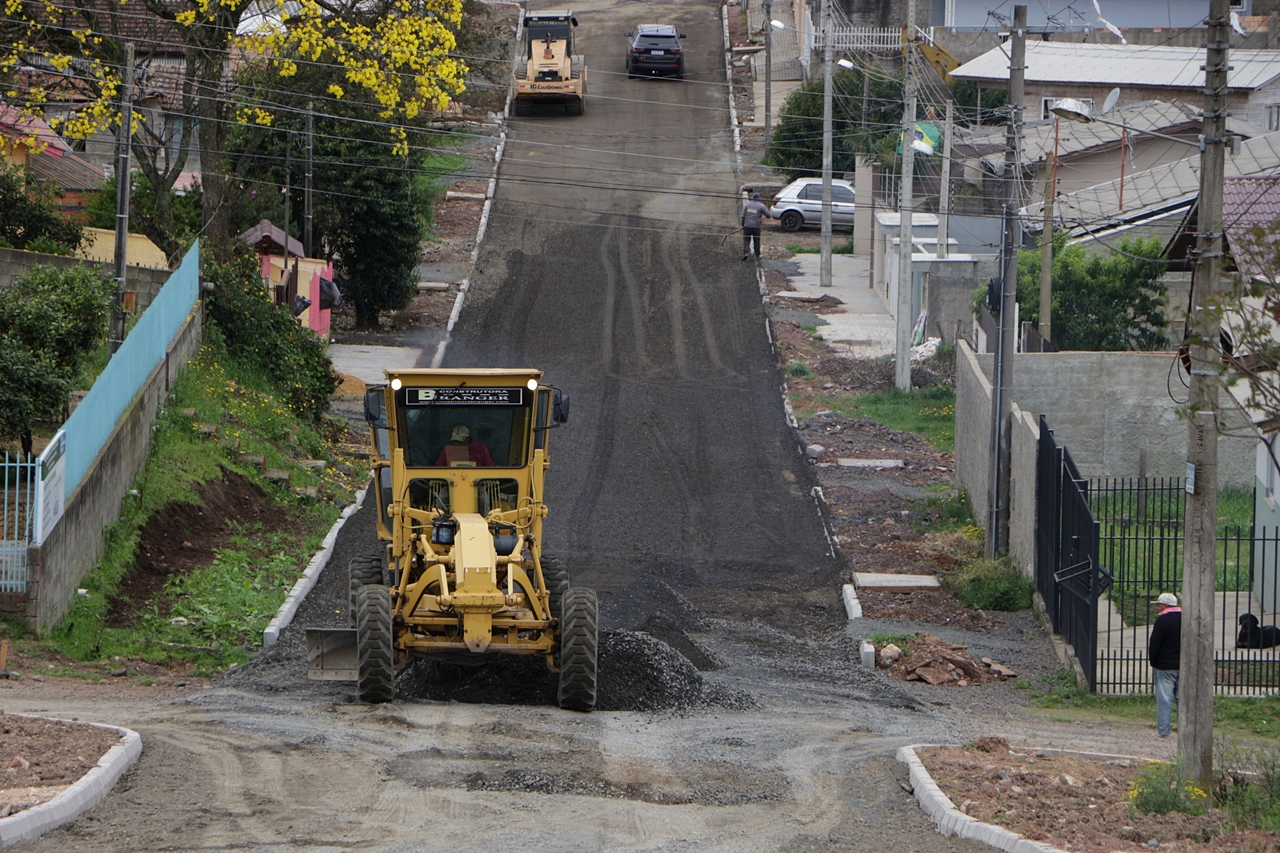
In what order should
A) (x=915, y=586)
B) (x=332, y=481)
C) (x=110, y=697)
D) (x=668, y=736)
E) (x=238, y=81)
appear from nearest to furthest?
1. (x=668, y=736)
2. (x=110, y=697)
3. (x=915, y=586)
4. (x=332, y=481)
5. (x=238, y=81)

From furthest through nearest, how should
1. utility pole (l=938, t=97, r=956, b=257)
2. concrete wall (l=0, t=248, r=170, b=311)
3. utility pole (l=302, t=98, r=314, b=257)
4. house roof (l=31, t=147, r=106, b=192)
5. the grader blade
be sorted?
1. house roof (l=31, t=147, r=106, b=192)
2. utility pole (l=302, t=98, r=314, b=257)
3. utility pole (l=938, t=97, r=956, b=257)
4. concrete wall (l=0, t=248, r=170, b=311)
5. the grader blade

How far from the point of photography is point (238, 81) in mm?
33281

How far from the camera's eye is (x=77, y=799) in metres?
9.74

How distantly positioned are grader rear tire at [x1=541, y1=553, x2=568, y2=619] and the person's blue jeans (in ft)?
19.0

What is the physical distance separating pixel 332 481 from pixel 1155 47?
128ft

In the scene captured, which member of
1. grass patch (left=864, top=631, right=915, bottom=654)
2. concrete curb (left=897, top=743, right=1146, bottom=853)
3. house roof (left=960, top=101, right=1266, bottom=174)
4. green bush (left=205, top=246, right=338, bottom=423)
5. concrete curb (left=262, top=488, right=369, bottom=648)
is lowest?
grass patch (left=864, top=631, right=915, bottom=654)

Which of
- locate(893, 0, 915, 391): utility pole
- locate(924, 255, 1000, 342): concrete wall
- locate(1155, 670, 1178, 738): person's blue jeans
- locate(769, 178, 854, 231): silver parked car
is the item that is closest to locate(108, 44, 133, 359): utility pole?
locate(1155, 670, 1178, 738): person's blue jeans

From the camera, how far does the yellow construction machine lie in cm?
5338

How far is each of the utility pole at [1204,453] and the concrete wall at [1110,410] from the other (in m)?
13.8

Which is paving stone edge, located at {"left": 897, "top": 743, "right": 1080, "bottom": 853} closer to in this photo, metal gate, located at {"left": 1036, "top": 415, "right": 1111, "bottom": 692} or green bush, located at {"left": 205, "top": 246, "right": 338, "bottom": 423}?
metal gate, located at {"left": 1036, "top": 415, "right": 1111, "bottom": 692}

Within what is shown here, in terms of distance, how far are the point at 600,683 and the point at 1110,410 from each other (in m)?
13.9

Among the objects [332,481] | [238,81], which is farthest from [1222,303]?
[238,81]

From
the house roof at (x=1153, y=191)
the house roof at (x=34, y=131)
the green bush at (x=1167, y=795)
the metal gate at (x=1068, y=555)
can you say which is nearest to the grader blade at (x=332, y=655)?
the green bush at (x=1167, y=795)

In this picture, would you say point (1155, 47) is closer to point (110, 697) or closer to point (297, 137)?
point (297, 137)
